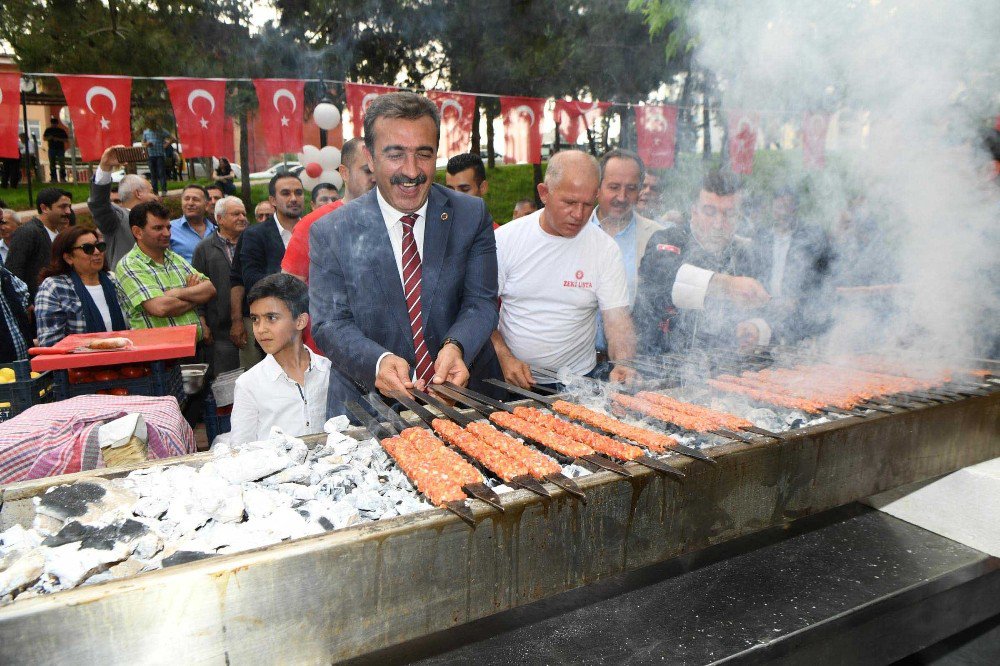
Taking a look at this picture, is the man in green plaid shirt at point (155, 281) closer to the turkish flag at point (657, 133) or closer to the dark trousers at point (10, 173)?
the turkish flag at point (657, 133)

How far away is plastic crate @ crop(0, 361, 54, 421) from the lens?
382 cm

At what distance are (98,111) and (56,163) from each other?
11.3m

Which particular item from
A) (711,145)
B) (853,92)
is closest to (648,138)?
(711,145)

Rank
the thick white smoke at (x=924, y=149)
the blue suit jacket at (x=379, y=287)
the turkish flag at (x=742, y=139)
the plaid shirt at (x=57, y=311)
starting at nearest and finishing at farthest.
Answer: the blue suit jacket at (x=379, y=287) → the thick white smoke at (x=924, y=149) → the plaid shirt at (x=57, y=311) → the turkish flag at (x=742, y=139)

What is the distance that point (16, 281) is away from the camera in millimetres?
4797

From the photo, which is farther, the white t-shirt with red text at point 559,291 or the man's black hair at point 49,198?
the man's black hair at point 49,198

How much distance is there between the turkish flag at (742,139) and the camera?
20.0 ft

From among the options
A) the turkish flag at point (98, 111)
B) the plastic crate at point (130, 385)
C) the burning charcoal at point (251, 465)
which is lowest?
the plastic crate at point (130, 385)

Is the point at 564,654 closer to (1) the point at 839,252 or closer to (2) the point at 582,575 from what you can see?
(2) the point at 582,575

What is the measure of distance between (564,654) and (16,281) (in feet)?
16.3

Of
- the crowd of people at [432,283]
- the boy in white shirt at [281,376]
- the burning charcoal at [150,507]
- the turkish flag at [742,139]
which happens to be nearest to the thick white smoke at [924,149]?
the crowd of people at [432,283]

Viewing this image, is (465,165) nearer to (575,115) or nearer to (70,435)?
(70,435)

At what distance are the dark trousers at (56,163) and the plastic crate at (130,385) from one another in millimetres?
15359

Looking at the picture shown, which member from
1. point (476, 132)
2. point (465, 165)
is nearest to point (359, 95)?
point (476, 132)
